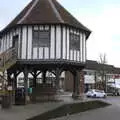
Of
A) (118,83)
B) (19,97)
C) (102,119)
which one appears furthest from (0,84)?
(118,83)

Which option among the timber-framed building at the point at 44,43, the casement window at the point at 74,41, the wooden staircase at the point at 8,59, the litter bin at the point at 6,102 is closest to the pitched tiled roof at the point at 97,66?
the casement window at the point at 74,41

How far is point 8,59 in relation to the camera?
3309 centimetres

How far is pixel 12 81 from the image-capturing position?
3944 centimetres

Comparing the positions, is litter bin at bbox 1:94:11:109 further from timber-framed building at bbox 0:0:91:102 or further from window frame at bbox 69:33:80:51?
window frame at bbox 69:33:80:51

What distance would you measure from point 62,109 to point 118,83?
70416mm

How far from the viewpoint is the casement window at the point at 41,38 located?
1324 inches

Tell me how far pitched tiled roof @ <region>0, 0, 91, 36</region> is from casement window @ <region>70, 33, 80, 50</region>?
36.9 inches

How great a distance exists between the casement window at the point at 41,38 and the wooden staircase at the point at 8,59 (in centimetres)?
215

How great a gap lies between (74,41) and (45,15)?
3.52 m

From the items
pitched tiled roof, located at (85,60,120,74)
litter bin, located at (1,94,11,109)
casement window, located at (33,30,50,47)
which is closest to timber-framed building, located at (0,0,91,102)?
casement window, located at (33,30,50,47)

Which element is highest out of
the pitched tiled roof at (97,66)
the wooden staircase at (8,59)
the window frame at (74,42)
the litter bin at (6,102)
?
the pitched tiled roof at (97,66)

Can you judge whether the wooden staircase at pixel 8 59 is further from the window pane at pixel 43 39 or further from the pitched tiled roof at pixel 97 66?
the pitched tiled roof at pixel 97 66

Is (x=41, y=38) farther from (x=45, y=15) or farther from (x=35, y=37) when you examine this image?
(x=45, y=15)

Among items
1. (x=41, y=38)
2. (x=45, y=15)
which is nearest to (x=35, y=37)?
(x=41, y=38)
